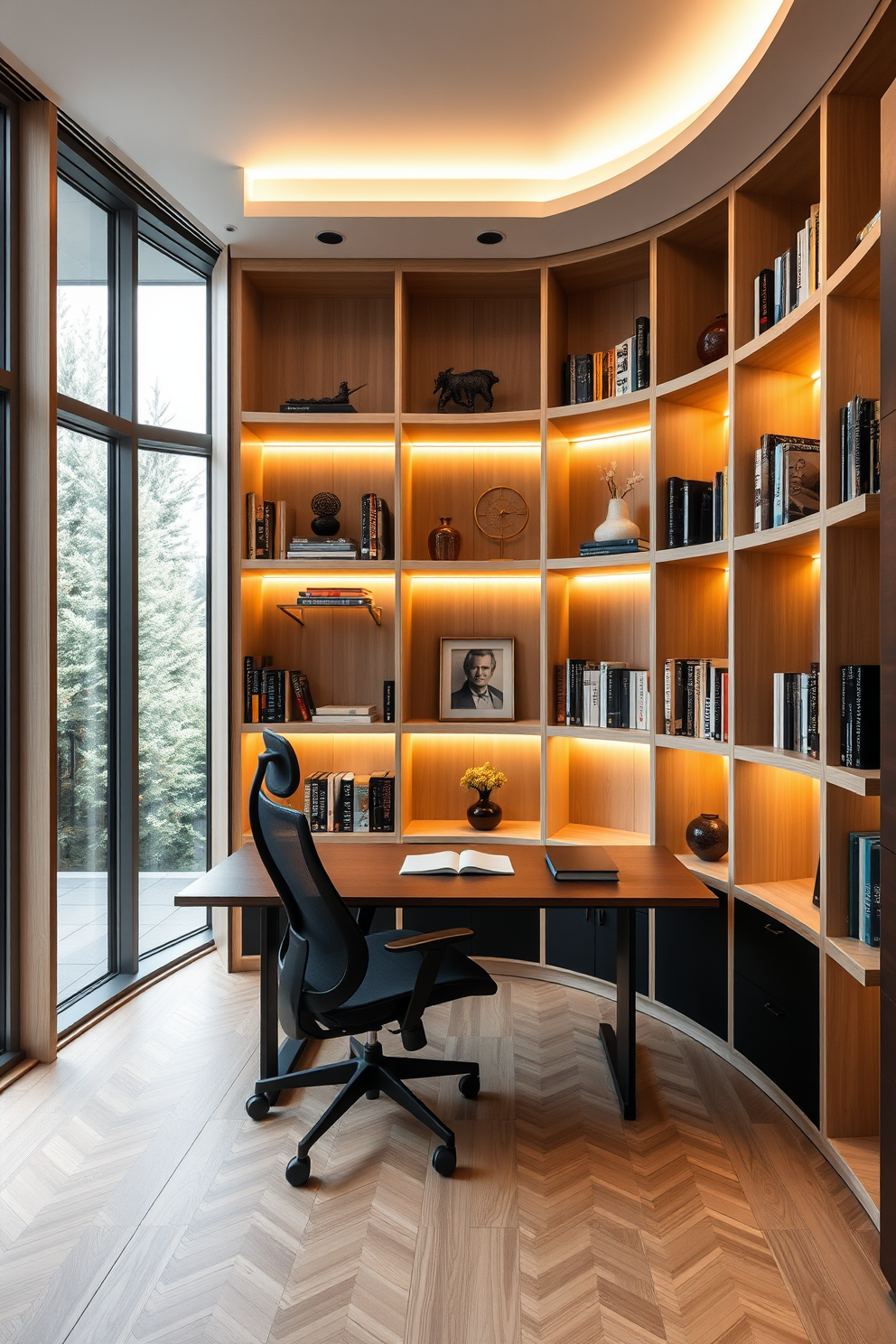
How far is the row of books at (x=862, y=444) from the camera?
7.27 feet

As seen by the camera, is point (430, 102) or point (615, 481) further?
point (615, 481)

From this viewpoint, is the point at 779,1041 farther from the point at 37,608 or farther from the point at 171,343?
the point at 171,343

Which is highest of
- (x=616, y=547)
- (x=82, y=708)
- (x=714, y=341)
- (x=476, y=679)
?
(x=714, y=341)

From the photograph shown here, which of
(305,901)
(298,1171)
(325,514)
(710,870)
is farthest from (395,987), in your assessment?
(325,514)

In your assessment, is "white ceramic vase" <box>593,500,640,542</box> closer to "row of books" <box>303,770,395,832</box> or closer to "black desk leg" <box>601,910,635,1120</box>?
"row of books" <box>303,770,395,832</box>

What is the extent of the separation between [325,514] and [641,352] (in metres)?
1.57

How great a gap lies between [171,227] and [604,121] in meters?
1.81

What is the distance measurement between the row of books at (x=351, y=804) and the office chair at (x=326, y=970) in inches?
52.0

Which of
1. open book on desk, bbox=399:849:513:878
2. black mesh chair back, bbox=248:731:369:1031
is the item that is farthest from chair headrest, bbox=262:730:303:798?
open book on desk, bbox=399:849:513:878

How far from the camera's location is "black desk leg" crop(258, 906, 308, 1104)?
2699 mm

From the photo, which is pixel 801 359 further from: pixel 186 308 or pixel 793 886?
pixel 186 308

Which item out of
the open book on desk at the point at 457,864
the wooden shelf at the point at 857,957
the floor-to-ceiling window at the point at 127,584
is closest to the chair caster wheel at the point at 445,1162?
the open book on desk at the point at 457,864

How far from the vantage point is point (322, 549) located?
381cm

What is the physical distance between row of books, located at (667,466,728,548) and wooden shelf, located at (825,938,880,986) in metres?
1.49
